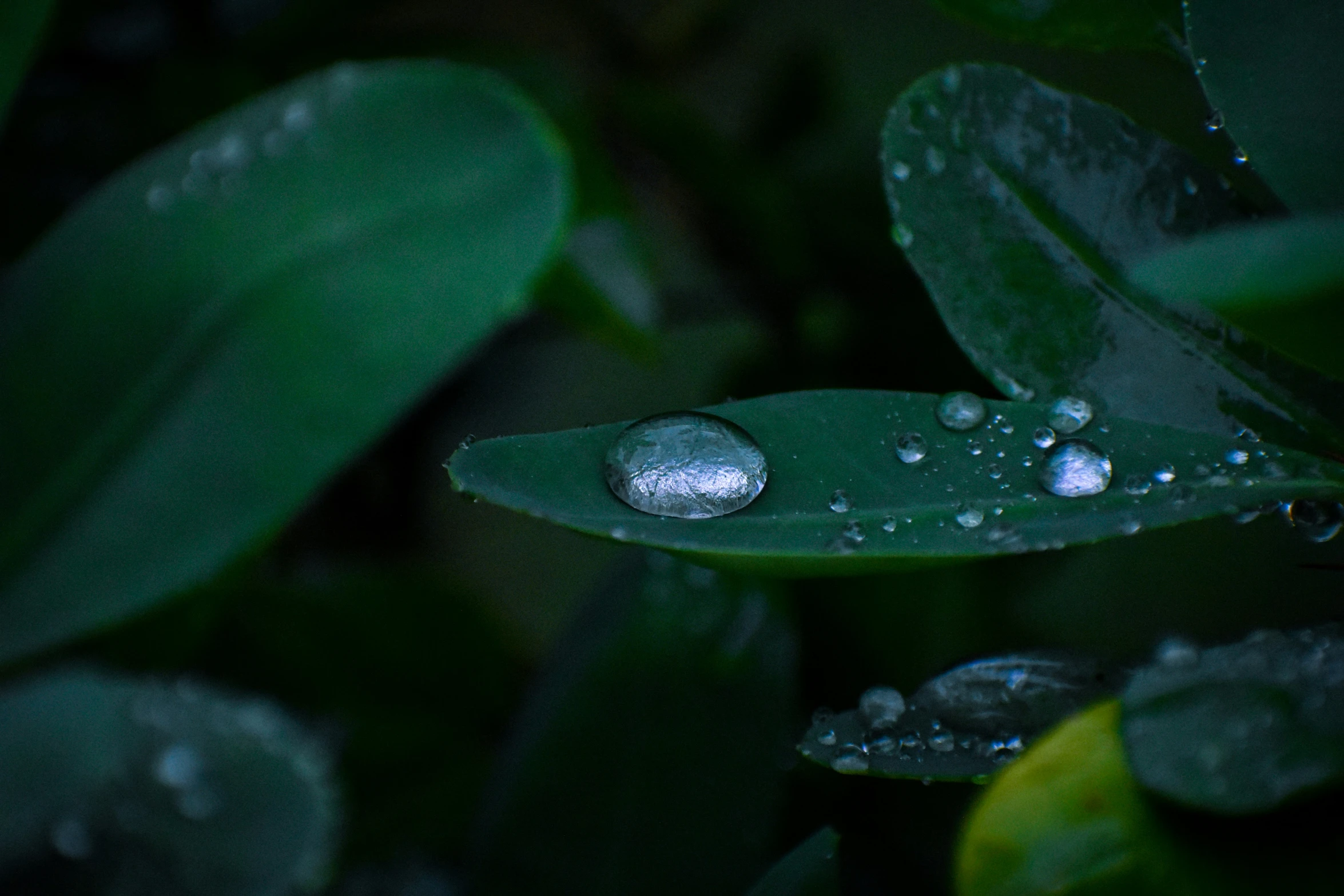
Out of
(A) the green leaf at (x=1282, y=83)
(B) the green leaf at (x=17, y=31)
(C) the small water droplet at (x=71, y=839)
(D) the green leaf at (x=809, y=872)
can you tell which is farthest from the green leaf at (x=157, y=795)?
(A) the green leaf at (x=1282, y=83)

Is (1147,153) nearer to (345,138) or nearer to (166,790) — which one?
(345,138)

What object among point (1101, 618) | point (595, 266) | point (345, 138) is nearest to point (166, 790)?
point (345, 138)

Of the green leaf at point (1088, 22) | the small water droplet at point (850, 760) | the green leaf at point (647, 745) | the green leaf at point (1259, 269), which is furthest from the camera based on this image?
the green leaf at point (647, 745)

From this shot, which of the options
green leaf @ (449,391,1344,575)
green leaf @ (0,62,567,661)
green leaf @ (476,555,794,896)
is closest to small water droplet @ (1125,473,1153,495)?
green leaf @ (449,391,1344,575)

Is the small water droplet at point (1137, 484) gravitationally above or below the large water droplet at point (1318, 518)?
above

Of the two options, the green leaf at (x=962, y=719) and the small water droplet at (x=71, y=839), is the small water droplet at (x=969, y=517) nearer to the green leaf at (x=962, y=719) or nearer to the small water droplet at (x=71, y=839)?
the green leaf at (x=962, y=719)

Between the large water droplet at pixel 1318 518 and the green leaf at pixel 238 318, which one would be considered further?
the green leaf at pixel 238 318
